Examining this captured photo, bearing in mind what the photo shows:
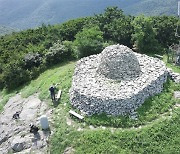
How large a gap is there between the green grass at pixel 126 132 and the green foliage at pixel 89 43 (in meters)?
9.76

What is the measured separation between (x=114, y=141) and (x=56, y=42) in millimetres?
18538

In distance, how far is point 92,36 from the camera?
1329 inches

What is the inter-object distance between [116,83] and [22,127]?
7.90 m

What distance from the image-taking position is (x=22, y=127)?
24.6 meters

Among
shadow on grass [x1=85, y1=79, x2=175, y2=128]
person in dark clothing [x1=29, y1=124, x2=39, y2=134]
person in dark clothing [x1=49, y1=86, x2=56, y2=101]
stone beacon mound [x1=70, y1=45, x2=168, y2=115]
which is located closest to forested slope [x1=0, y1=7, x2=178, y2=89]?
stone beacon mound [x1=70, y1=45, x2=168, y2=115]

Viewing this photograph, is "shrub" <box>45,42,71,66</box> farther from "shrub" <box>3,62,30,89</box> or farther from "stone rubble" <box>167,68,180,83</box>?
"stone rubble" <box>167,68,180,83</box>

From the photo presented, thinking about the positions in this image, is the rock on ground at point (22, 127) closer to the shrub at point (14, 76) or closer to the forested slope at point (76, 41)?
the shrub at point (14, 76)

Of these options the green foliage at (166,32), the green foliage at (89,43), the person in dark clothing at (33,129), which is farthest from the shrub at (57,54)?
the person in dark clothing at (33,129)

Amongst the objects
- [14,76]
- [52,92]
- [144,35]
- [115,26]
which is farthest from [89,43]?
[52,92]

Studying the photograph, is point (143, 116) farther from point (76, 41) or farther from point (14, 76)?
point (14, 76)

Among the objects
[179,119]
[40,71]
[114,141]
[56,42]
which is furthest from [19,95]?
[179,119]

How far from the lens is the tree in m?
33.6

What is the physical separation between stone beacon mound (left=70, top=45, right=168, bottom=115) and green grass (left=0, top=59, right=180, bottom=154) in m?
0.71

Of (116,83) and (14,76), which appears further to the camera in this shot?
(14,76)
